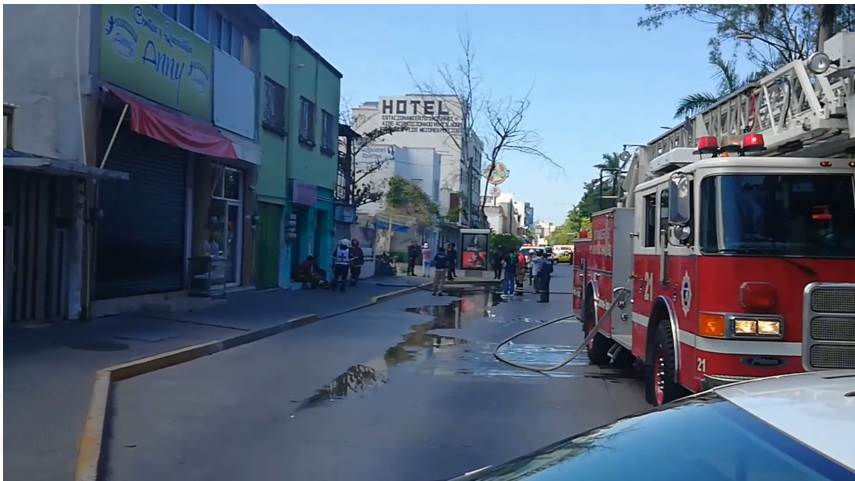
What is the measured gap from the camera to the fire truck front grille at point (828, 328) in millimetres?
7250

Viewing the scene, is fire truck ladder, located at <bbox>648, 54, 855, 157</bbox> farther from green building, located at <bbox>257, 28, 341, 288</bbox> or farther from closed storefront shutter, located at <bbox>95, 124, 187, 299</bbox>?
green building, located at <bbox>257, 28, 341, 288</bbox>

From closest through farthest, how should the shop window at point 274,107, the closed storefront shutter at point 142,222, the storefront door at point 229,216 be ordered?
the closed storefront shutter at point 142,222
the storefront door at point 229,216
the shop window at point 274,107

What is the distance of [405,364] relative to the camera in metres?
12.6

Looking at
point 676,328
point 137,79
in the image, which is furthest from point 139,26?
point 676,328

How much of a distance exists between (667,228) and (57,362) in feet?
23.3

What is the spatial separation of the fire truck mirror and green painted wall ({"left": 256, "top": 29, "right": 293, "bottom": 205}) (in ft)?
54.0

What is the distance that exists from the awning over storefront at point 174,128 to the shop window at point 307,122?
26.1 feet

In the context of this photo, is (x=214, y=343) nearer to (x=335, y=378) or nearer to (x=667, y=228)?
(x=335, y=378)

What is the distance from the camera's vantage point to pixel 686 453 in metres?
2.68

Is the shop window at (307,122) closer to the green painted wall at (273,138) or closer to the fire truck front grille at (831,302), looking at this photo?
the green painted wall at (273,138)

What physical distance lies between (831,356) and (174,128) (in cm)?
1173

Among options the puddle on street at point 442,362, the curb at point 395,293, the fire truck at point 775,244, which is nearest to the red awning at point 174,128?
the puddle on street at point 442,362

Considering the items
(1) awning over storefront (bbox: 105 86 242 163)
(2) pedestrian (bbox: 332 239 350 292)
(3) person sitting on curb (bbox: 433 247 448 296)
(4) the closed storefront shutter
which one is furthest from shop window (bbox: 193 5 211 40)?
(3) person sitting on curb (bbox: 433 247 448 296)

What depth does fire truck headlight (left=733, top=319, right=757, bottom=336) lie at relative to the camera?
7.34 m
